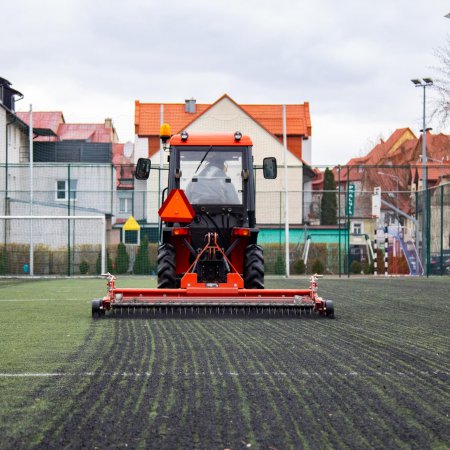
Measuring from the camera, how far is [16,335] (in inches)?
309

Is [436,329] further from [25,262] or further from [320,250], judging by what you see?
[320,250]

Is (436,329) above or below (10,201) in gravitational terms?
below

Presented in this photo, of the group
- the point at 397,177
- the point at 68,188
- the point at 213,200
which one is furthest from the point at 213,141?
the point at 397,177

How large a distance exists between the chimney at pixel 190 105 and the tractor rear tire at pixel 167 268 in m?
42.2

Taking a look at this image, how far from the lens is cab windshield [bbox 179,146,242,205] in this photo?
11.5 meters

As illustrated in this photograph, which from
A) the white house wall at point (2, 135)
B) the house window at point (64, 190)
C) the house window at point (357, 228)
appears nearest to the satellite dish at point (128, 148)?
the white house wall at point (2, 135)

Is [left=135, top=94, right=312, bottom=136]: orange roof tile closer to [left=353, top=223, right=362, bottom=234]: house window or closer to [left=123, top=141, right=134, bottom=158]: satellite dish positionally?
[left=123, top=141, right=134, bottom=158]: satellite dish

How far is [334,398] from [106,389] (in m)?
1.26

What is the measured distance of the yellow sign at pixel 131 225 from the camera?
90.6 feet

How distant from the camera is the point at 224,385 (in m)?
5.04

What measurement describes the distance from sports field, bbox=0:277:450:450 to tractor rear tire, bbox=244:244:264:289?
215cm

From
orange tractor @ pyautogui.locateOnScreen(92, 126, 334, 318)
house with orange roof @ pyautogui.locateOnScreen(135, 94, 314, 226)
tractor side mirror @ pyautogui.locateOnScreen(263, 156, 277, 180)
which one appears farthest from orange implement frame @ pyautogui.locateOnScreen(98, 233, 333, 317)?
house with orange roof @ pyautogui.locateOnScreen(135, 94, 314, 226)

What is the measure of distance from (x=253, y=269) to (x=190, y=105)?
1679 inches

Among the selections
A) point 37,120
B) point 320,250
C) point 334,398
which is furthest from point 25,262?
point 37,120
